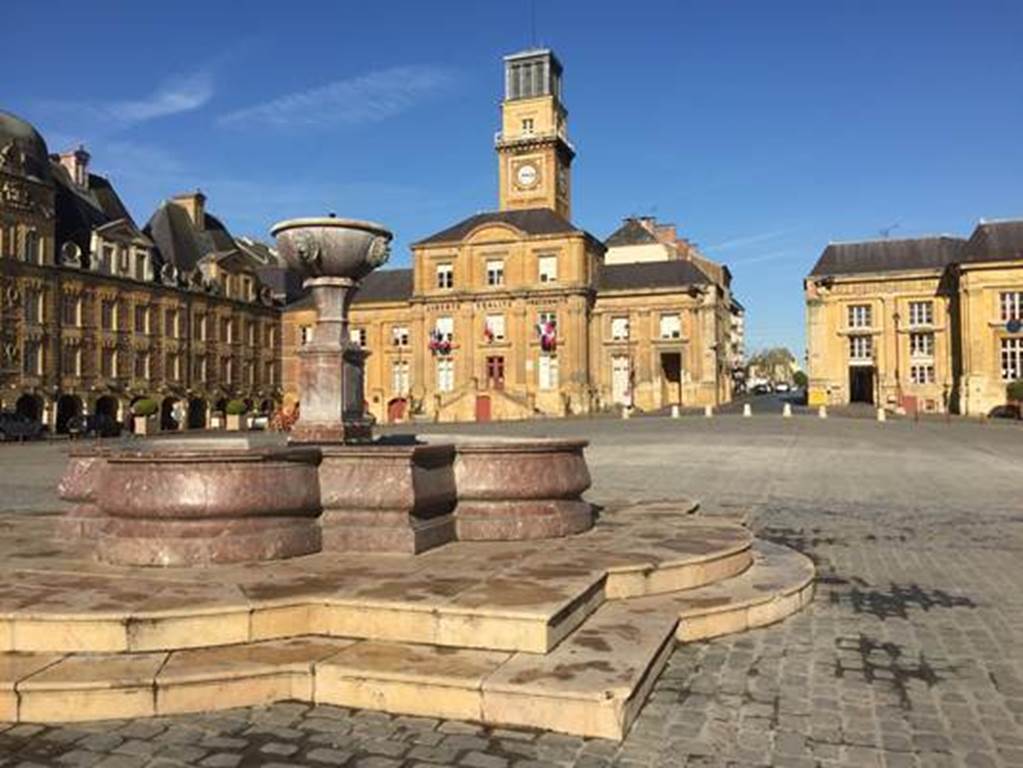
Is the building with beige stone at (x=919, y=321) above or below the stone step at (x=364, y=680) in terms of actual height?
above

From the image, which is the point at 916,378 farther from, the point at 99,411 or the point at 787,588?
the point at 787,588

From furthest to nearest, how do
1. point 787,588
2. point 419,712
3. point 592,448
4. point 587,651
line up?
point 592,448
point 787,588
point 587,651
point 419,712

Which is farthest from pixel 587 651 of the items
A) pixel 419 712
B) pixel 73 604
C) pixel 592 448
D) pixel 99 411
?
pixel 99 411

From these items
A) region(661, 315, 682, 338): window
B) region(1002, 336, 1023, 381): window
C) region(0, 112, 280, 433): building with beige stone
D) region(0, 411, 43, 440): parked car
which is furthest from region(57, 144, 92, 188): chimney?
region(1002, 336, 1023, 381): window

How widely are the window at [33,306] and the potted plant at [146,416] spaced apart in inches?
296

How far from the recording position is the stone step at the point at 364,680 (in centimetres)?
449

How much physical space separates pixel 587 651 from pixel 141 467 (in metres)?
3.84

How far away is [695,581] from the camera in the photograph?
7148 mm

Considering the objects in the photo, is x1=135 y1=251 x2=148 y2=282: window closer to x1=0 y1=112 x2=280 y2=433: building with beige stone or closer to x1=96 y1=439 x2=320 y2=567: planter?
x1=0 y1=112 x2=280 y2=433: building with beige stone

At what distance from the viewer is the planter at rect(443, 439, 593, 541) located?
Result: 812 cm

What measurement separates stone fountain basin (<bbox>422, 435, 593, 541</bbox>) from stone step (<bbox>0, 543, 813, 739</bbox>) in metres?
2.69

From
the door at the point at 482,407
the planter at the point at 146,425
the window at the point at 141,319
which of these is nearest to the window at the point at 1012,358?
the door at the point at 482,407

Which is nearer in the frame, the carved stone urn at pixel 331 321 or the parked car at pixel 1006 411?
the carved stone urn at pixel 331 321

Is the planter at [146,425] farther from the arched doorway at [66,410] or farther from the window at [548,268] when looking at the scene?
the window at [548,268]
